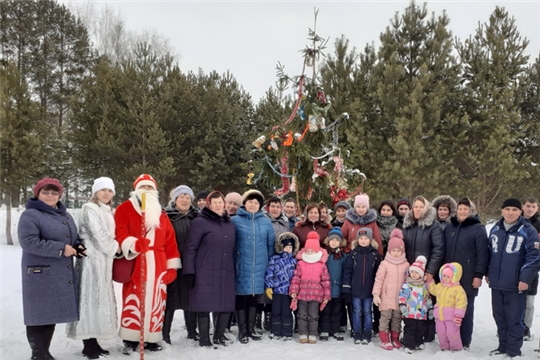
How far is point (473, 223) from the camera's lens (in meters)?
5.44

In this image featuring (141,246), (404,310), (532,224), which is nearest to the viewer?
(141,246)

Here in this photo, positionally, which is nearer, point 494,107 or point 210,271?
point 210,271

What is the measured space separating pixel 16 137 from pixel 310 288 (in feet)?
46.1

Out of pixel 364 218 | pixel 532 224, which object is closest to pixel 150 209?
pixel 364 218

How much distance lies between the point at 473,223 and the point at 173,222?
3.87m

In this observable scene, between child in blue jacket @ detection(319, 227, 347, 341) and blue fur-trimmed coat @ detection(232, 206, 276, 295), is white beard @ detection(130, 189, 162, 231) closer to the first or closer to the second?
blue fur-trimmed coat @ detection(232, 206, 276, 295)

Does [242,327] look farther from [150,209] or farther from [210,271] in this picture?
[150,209]

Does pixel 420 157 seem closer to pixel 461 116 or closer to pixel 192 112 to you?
pixel 461 116

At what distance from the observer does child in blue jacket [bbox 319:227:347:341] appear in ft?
18.7

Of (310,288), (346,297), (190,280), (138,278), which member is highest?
(138,278)

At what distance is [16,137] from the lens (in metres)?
15.3

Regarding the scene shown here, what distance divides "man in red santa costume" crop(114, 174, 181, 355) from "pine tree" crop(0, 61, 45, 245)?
1224cm

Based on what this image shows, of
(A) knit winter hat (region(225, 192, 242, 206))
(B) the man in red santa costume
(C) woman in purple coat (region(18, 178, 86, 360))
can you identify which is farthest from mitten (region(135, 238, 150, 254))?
(A) knit winter hat (region(225, 192, 242, 206))

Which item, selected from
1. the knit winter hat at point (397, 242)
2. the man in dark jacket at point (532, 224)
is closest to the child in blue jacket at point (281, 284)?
the knit winter hat at point (397, 242)
